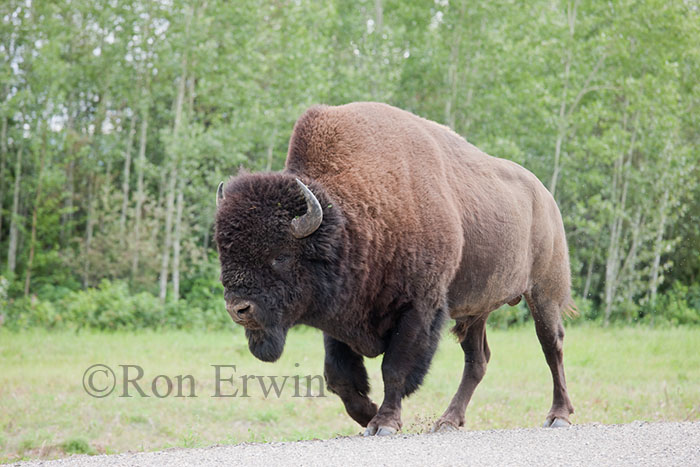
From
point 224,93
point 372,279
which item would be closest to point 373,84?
point 224,93

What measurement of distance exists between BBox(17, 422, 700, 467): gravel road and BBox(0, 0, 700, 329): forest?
40.6ft

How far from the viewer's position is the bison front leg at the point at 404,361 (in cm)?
502

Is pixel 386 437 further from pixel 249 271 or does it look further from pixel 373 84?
pixel 373 84

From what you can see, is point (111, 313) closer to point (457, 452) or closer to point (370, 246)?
point (370, 246)

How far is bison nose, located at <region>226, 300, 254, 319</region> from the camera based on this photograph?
459cm

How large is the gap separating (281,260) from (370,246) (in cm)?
66

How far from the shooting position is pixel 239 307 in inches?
181

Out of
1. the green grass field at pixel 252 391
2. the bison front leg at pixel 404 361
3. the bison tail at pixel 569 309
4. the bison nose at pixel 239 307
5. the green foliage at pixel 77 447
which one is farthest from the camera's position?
the green grass field at pixel 252 391

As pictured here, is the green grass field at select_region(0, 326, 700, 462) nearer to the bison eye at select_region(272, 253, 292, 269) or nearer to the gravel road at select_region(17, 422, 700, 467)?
the gravel road at select_region(17, 422, 700, 467)

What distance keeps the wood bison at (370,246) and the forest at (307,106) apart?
11.6m

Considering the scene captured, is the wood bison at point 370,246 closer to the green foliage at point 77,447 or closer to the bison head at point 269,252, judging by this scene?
the bison head at point 269,252

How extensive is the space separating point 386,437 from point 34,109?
17.5 meters

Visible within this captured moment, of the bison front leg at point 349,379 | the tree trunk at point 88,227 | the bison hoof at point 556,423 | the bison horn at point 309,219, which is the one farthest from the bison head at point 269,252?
the tree trunk at point 88,227

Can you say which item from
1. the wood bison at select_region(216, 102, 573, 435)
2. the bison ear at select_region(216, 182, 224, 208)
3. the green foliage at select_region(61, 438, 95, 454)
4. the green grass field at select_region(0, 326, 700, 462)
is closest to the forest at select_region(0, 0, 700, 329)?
the green grass field at select_region(0, 326, 700, 462)
